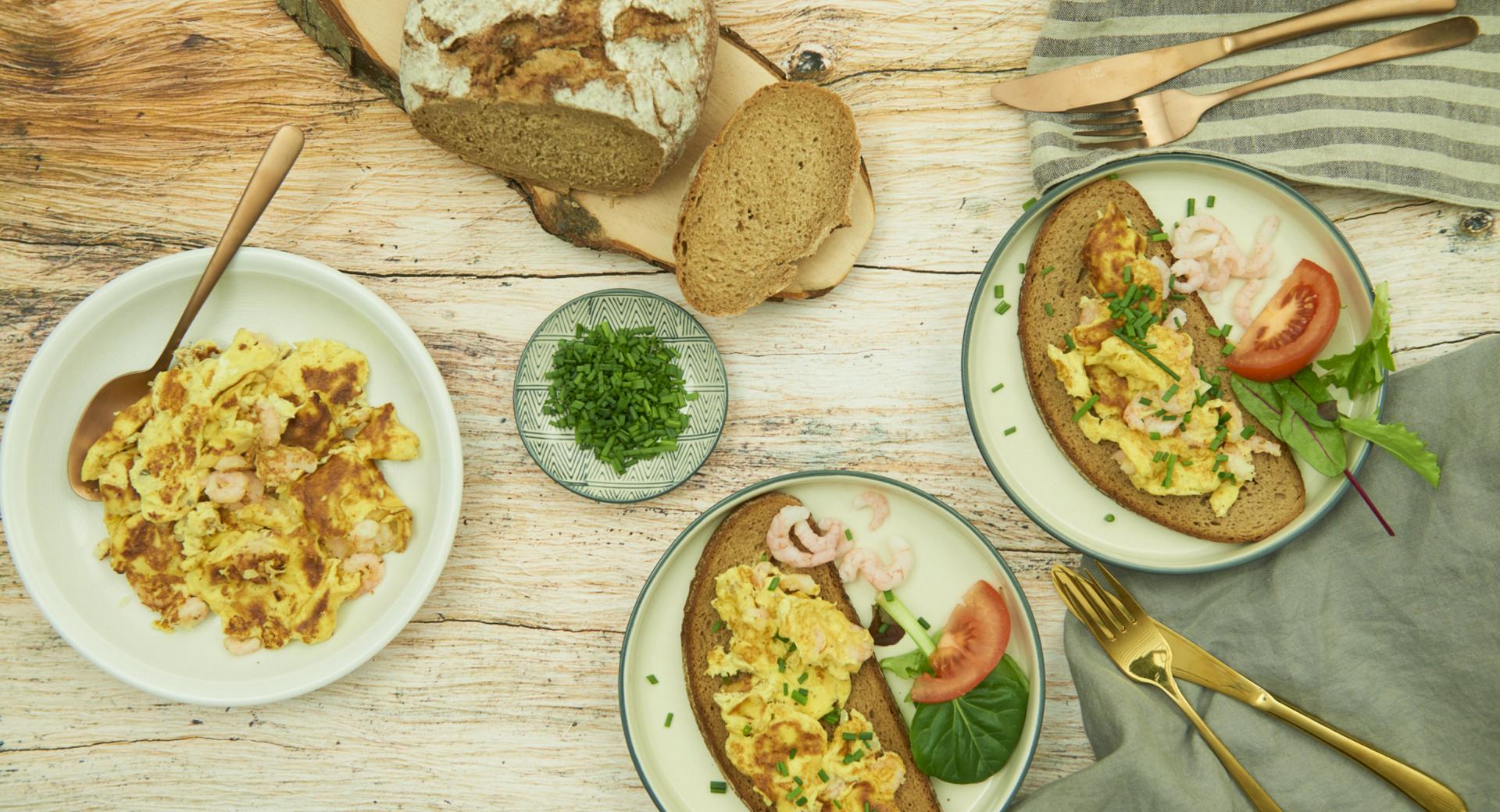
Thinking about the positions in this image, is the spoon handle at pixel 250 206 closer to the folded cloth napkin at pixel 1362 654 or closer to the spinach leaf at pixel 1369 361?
the folded cloth napkin at pixel 1362 654

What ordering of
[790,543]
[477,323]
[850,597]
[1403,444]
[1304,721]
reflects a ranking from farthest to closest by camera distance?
[477,323]
[850,597]
[790,543]
[1304,721]
[1403,444]

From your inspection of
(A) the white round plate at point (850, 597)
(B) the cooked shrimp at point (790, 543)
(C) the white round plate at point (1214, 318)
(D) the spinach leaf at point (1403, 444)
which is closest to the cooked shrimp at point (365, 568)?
(A) the white round plate at point (850, 597)

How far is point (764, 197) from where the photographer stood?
2.69 m

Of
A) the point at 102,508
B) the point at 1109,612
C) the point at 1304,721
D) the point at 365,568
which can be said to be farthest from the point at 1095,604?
the point at 102,508

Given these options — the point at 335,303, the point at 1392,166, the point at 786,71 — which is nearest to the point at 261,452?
the point at 335,303

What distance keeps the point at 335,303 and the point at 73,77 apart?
1.17m

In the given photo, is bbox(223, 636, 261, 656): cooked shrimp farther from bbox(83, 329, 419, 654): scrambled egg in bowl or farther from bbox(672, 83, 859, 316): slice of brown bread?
bbox(672, 83, 859, 316): slice of brown bread

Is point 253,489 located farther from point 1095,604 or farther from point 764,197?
point 1095,604

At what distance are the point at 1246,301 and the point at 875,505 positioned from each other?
52.3 inches

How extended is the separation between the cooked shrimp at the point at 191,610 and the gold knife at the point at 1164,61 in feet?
10.00

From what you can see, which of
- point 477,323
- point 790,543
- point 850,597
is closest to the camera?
point 790,543

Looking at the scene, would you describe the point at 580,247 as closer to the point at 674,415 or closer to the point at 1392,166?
the point at 674,415

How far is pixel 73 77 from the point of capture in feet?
9.32

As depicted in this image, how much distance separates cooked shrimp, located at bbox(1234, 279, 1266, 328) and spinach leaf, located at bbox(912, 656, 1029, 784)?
1.32m
